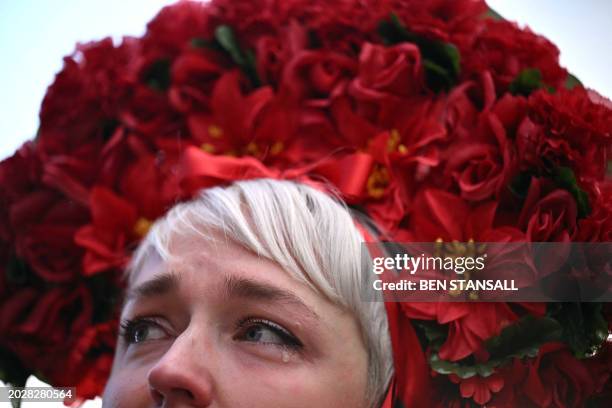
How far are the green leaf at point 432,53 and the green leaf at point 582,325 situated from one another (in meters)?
0.36

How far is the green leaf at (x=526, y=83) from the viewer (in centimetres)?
99

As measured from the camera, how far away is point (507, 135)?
964mm

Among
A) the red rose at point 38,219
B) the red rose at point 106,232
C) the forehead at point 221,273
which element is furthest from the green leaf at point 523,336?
the red rose at point 38,219

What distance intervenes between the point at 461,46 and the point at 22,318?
0.81 metres

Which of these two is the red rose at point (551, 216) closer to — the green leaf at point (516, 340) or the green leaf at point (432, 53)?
the green leaf at point (516, 340)

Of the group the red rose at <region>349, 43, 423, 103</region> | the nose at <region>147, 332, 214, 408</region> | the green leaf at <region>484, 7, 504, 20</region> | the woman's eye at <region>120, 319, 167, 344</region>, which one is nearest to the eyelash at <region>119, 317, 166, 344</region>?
the woman's eye at <region>120, 319, 167, 344</region>

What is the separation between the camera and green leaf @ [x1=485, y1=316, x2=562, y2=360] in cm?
87

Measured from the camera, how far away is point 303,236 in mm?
901

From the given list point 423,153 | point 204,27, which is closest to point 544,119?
point 423,153

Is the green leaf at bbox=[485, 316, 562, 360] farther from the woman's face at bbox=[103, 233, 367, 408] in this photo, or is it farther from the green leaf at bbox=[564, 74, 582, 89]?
the green leaf at bbox=[564, 74, 582, 89]

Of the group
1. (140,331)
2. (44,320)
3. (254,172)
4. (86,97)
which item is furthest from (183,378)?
(86,97)

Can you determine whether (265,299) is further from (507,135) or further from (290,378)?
(507,135)

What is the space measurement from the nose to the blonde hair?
0.50 feet

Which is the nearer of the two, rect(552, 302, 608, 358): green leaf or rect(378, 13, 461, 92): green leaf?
rect(552, 302, 608, 358): green leaf
